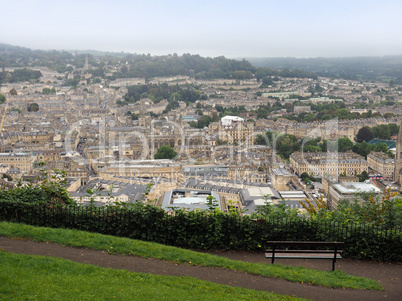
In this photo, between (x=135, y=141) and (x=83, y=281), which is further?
(x=135, y=141)

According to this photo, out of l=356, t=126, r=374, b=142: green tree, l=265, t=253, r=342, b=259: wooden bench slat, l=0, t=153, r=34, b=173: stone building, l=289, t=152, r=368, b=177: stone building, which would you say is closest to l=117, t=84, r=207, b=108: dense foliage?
l=356, t=126, r=374, b=142: green tree

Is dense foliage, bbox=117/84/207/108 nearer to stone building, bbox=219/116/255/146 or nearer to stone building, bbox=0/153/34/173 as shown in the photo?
stone building, bbox=219/116/255/146

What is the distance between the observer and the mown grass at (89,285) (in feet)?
16.0

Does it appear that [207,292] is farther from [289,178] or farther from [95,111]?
[95,111]

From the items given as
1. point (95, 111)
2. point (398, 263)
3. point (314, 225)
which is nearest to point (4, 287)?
point (314, 225)

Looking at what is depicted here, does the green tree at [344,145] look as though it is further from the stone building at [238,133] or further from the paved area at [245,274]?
the paved area at [245,274]

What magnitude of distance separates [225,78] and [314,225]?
3685 inches

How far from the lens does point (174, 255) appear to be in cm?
626

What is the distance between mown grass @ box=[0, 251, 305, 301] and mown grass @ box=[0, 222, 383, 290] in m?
0.60

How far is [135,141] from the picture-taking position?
4203 centimetres

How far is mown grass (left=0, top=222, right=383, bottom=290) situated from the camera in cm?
591

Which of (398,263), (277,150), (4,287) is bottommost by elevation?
(277,150)

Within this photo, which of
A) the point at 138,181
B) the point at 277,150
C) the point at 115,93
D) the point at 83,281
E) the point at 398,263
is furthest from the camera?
the point at 115,93

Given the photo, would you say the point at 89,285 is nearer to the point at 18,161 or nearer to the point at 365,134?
the point at 18,161
